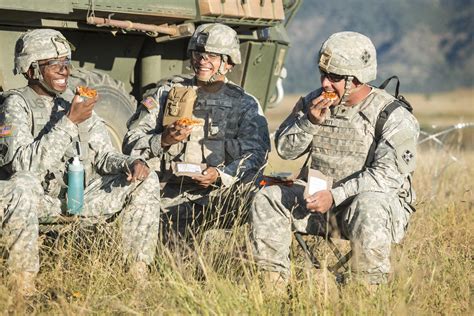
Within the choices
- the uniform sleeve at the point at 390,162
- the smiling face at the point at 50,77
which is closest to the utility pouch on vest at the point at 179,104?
the smiling face at the point at 50,77

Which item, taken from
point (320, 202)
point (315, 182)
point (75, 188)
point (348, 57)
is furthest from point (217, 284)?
point (348, 57)

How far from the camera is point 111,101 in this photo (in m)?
10.3

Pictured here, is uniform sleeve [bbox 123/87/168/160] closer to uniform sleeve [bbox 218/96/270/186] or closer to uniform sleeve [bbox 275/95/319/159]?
uniform sleeve [bbox 218/96/270/186]

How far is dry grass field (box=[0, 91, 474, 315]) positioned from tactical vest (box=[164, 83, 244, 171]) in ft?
2.46

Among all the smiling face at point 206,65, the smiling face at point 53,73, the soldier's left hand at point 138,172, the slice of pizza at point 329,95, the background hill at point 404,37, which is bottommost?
the soldier's left hand at point 138,172

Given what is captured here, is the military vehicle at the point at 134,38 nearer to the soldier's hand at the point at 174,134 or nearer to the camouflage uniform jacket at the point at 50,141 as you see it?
the camouflage uniform jacket at the point at 50,141

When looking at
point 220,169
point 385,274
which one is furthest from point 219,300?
point 220,169

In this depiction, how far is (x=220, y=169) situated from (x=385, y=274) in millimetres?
1703

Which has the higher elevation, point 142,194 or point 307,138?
point 307,138

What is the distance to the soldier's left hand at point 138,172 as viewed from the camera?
23.4 feet

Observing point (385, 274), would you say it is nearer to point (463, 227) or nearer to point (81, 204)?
point (81, 204)

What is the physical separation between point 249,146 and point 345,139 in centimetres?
114

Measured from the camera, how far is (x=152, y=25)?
1012 centimetres

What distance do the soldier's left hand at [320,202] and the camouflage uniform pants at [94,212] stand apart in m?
1.12
